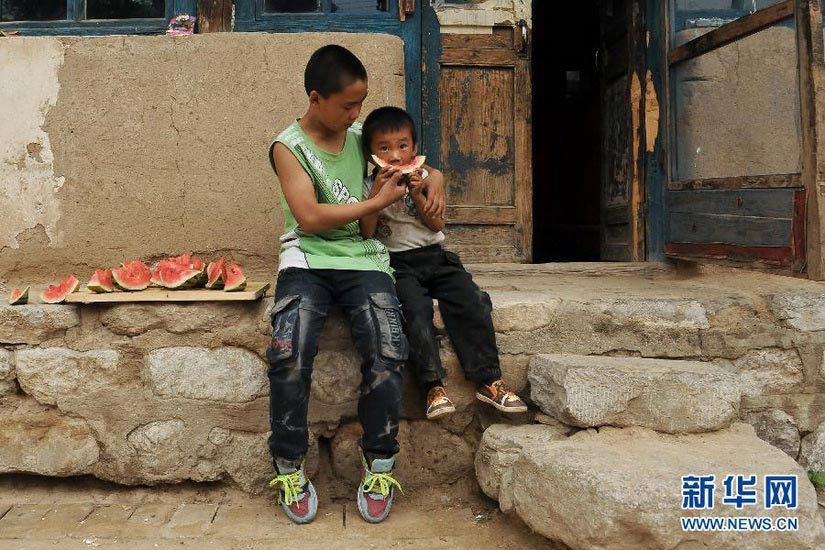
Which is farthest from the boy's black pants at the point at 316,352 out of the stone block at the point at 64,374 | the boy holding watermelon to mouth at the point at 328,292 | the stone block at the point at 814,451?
the stone block at the point at 814,451

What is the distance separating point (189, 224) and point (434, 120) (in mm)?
1561

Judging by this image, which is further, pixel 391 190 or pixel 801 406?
pixel 801 406

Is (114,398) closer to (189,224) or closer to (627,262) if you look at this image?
(189,224)

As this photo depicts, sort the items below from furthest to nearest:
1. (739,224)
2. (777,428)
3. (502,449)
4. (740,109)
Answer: (740,109) < (739,224) < (777,428) < (502,449)

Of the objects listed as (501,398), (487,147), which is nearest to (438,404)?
(501,398)

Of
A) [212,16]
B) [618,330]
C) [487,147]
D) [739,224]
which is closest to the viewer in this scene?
[618,330]

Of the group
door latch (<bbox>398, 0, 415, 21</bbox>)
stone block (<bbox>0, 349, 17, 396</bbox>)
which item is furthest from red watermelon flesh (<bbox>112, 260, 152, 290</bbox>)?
door latch (<bbox>398, 0, 415, 21</bbox>)

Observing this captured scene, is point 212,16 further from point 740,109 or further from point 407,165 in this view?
point 740,109

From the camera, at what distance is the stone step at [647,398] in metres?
2.84

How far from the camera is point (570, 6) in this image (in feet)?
27.8

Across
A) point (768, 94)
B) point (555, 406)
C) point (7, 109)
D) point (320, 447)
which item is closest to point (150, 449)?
point (320, 447)

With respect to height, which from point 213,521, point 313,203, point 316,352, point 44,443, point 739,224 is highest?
point 313,203

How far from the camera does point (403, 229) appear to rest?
11.0 feet

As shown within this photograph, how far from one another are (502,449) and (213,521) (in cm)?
117
